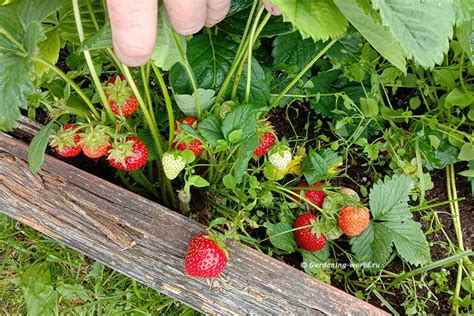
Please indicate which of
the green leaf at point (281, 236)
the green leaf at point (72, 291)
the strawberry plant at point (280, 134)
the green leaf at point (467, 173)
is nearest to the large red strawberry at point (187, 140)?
the strawberry plant at point (280, 134)

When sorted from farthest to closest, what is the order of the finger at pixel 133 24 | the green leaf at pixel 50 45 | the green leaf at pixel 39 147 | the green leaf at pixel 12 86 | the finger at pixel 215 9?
the green leaf at pixel 50 45 < the green leaf at pixel 39 147 < the green leaf at pixel 12 86 < the finger at pixel 215 9 < the finger at pixel 133 24

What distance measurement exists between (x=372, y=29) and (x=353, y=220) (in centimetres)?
40

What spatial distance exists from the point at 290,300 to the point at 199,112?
34cm

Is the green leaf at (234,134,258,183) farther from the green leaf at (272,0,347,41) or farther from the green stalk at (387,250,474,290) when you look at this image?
the green stalk at (387,250,474,290)

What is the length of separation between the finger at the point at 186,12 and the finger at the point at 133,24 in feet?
0.13

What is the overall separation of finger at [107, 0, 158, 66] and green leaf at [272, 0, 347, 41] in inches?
4.7

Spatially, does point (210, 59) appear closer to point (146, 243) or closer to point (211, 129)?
point (211, 129)

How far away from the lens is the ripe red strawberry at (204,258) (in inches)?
35.3

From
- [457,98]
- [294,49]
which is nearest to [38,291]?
[294,49]

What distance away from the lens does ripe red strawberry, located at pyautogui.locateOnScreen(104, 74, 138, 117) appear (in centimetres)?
91

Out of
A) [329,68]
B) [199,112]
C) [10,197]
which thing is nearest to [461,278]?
[329,68]

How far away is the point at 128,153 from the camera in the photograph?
889 millimetres

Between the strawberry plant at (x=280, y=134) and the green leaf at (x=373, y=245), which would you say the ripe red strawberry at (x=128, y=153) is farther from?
the green leaf at (x=373, y=245)

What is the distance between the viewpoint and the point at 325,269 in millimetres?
1128
